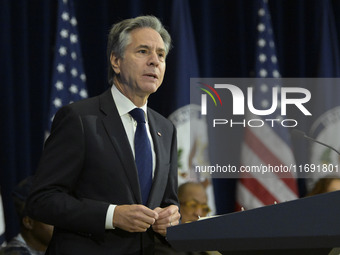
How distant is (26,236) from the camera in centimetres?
425

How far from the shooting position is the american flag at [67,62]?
15.5ft

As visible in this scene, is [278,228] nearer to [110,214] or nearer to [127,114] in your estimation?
[110,214]

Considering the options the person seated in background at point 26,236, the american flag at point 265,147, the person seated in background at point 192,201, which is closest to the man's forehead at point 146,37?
the person seated in background at point 26,236

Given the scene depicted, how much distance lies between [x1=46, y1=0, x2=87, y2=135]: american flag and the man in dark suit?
2799mm

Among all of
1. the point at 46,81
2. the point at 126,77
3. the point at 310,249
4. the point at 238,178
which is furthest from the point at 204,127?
the point at 310,249

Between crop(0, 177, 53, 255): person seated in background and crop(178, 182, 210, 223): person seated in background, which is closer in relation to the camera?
crop(0, 177, 53, 255): person seated in background

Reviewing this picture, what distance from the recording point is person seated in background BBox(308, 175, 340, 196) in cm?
462

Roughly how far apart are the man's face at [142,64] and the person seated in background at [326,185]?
9.80ft

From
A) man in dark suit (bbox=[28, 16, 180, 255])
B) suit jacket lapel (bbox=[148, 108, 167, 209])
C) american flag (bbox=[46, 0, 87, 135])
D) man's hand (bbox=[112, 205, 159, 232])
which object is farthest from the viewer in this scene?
american flag (bbox=[46, 0, 87, 135])

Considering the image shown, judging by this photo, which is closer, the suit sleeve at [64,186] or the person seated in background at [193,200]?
the suit sleeve at [64,186]

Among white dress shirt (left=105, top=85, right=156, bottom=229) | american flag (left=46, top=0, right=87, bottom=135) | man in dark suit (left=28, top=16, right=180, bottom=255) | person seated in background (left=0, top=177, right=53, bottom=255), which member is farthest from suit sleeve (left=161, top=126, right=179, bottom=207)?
american flag (left=46, top=0, right=87, bottom=135)

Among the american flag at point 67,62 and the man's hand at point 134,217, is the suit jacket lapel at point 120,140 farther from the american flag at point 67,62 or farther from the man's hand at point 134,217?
the american flag at point 67,62

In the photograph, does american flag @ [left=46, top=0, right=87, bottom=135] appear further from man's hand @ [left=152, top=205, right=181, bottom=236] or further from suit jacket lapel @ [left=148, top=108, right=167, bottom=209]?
man's hand @ [left=152, top=205, right=181, bottom=236]

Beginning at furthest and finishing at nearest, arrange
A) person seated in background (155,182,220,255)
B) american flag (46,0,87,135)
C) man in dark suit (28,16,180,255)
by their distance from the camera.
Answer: american flag (46,0,87,135) < person seated in background (155,182,220,255) < man in dark suit (28,16,180,255)
